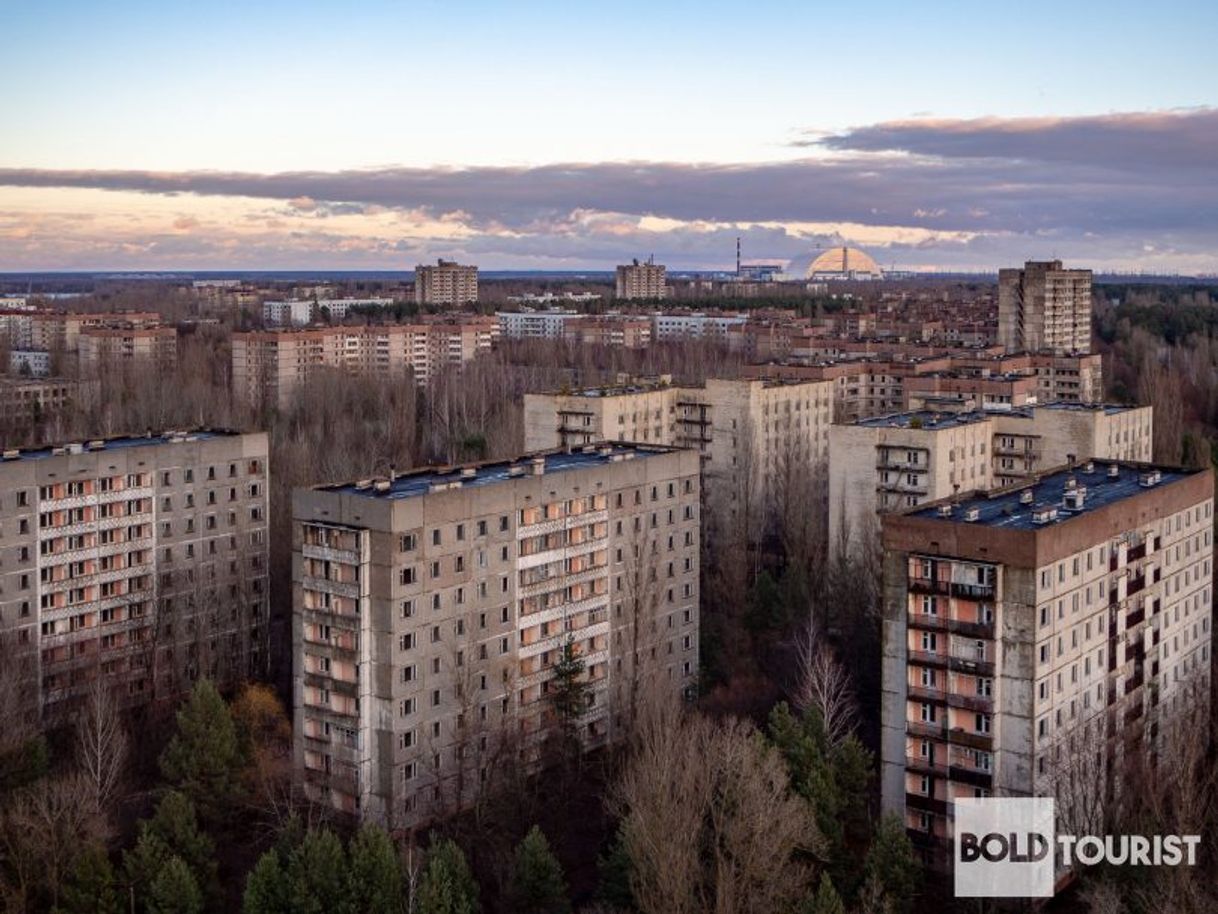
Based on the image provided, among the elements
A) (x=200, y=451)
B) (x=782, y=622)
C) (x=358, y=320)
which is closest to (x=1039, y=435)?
(x=782, y=622)

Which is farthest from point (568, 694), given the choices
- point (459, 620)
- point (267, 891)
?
point (267, 891)

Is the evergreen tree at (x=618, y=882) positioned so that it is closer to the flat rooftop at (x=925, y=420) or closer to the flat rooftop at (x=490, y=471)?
the flat rooftop at (x=490, y=471)

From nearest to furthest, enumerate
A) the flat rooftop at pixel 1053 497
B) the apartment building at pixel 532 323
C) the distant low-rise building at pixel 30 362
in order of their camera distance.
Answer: the flat rooftop at pixel 1053 497, the distant low-rise building at pixel 30 362, the apartment building at pixel 532 323

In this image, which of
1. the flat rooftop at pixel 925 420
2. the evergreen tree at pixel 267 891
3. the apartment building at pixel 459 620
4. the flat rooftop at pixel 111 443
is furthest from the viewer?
the flat rooftop at pixel 925 420

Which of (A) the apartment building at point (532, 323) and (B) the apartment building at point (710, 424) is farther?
(A) the apartment building at point (532, 323)

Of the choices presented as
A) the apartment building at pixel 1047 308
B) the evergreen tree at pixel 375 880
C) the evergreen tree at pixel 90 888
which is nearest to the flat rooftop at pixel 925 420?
the evergreen tree at pixel 375 880

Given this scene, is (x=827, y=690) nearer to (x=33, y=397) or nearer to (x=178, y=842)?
(x=178, y=842)
